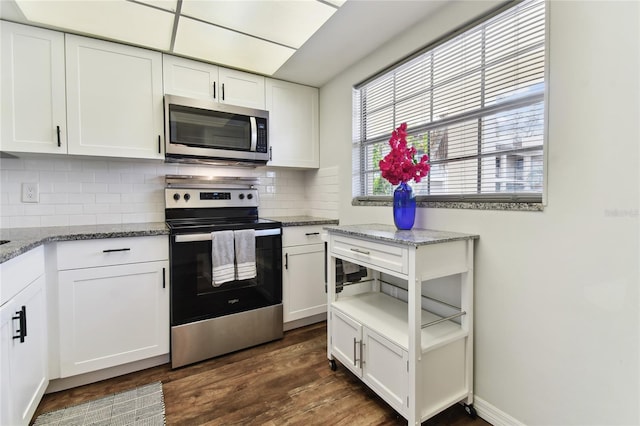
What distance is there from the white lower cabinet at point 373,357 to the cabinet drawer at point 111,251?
1245mm

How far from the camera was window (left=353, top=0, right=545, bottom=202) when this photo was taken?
133 cm

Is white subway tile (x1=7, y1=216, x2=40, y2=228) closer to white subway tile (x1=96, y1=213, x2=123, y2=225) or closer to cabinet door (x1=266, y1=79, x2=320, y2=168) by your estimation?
white subway tile (x1=96, y1=213, x2=123, y2=225)

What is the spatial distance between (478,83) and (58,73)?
254cm

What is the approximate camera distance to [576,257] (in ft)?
3.86

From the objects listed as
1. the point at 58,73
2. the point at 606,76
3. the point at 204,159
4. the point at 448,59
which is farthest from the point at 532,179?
the point at 58,73

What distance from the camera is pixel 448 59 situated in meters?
1.72

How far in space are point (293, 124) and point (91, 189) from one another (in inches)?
67.8

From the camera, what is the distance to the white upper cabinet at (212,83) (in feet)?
7.26

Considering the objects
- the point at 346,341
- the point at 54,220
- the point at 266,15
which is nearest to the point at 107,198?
the point at 54,220

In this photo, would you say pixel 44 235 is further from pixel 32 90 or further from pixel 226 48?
pixel 226 48

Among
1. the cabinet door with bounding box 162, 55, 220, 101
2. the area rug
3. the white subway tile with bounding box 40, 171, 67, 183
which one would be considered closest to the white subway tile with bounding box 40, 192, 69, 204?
the white subway tile with bounding box 40, 171, 67, 183

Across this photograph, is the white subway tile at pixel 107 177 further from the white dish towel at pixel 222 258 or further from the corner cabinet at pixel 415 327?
the corner cabinet at pixel 415 327

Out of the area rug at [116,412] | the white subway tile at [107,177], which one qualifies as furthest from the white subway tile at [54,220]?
the area rug at [116,412]

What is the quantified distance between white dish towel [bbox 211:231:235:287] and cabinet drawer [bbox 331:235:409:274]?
0.74 metres
